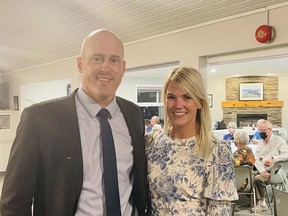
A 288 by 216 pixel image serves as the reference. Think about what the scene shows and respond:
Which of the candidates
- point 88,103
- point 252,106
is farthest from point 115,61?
point 252,106

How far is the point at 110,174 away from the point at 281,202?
168 cm

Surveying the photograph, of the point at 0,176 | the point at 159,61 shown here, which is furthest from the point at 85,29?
the point at 0,176

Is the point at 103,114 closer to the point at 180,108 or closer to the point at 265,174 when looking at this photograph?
the point at 180,108

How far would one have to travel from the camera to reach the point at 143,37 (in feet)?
13.8

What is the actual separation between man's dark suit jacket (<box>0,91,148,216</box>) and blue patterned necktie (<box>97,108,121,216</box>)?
0.11m

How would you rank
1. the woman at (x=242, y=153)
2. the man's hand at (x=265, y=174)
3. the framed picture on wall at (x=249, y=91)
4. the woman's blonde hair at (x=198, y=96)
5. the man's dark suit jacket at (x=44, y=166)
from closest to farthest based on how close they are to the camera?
the man's dark suit jacket at (x=44, y=166) → the woman's blonde hair at (x=198, y=96) → the woman at (x=242, y=153) → the man's hand at (x=265, y=174) → the framed picture on wall at (x=249, y=91)

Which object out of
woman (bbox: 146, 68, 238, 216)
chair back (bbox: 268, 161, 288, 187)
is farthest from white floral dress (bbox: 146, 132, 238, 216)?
chair back (bbox: 268, 161, 288, 187)

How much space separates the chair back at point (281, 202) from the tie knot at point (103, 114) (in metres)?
1.64

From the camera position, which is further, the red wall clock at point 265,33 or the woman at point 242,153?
the woman at point 242,153

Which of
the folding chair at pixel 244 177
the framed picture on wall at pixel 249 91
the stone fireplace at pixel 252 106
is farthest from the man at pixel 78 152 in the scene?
the framed picture on wall at pixel 249 91

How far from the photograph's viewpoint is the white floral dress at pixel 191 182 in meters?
1.50

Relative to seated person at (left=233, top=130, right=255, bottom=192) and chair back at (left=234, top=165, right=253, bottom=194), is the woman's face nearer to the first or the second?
chair back at (left=234, top=165, right=253, bottom=194)

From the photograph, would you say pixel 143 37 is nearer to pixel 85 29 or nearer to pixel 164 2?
pixel 85 29

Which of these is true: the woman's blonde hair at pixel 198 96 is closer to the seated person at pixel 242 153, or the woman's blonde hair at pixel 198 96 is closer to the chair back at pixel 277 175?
the seated person at pixel 242 153
